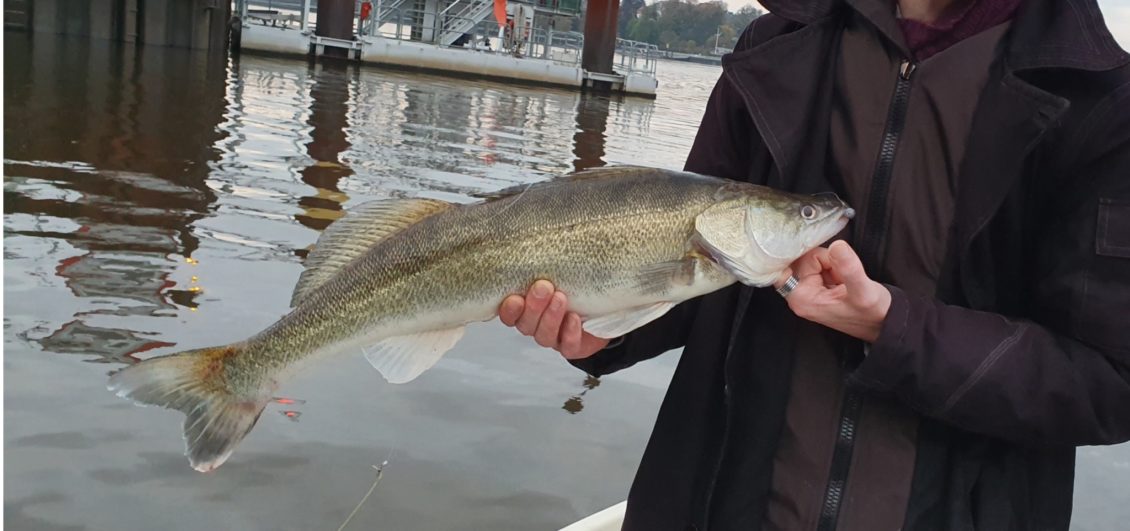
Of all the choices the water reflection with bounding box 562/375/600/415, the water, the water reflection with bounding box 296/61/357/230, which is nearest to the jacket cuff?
the water

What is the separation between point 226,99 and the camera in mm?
20031

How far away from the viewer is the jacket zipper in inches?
81.1

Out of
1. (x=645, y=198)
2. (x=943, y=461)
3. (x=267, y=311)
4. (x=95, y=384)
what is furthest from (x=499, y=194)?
(x=267, y=311)

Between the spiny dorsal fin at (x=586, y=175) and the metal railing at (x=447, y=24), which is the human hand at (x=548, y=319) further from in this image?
the metal railing at (x=447, y=24)

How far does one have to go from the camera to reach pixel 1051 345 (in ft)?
6.34

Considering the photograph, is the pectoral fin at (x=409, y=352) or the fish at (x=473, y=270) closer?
the fish at (x=473, y=270)

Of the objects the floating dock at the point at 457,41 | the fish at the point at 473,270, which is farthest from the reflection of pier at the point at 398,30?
the fish at the point at 473,270

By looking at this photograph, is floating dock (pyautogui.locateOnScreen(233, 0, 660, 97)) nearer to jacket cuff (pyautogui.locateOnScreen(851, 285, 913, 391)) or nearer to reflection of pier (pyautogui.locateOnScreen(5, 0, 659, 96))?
reflection of pier (pyautogui.locateOnScreen(5, 0, 659, 96))

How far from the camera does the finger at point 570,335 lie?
8.31ft

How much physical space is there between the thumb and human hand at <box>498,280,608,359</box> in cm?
77

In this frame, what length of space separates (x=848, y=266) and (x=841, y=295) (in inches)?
4.1

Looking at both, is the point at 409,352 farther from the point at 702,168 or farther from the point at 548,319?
the point at 702,168

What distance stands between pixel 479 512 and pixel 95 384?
90.6 inches

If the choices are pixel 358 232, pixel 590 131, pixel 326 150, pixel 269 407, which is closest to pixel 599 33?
pixel 590 131
